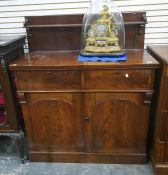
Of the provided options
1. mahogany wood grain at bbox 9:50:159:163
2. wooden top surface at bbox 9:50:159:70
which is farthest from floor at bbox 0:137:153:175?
wooden top surface at bbox 9:50:159:70

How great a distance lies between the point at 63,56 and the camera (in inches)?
70.2

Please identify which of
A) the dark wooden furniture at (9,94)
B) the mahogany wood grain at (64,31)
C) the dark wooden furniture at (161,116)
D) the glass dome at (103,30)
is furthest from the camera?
the mahogany wood grain at (64,31)

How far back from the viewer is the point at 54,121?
173cm

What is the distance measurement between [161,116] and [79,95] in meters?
0.65

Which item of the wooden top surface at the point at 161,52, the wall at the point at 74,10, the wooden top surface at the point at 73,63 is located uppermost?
the wall at the point at 74,10

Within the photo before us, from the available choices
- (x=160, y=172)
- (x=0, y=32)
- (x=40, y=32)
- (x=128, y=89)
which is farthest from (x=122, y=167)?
(x=0, y=32)

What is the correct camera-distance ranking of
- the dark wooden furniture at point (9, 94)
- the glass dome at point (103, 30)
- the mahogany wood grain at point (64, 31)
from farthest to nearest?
the mahogany wood grain at point (64, 31) → the glass dome at point (103, 30) → the dark wooden furniture at point (9, 94)

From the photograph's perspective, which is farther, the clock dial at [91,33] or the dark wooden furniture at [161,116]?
the clock dial at [91,33]

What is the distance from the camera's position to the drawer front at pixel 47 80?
1542mm

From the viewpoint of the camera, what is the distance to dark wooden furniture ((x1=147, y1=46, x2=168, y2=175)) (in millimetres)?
1443

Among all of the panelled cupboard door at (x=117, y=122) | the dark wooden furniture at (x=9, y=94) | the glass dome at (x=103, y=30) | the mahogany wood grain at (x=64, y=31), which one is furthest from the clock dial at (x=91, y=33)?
the dark wooden furniture at (x=9, y=94)

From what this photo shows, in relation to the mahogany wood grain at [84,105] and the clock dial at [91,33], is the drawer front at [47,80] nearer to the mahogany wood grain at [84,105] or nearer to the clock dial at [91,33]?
the mahogany wood grain at [84,105]

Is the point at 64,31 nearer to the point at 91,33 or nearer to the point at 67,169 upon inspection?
the point at 91,33

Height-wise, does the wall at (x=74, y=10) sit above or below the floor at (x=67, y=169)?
above
